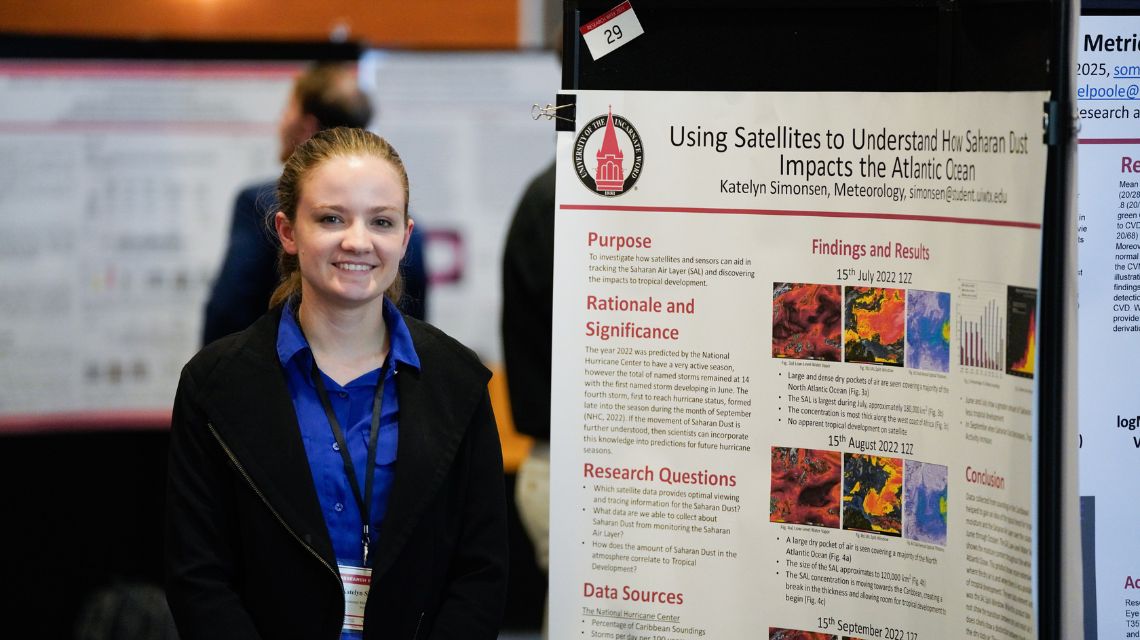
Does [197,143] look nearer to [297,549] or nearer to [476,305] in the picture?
[476,305]

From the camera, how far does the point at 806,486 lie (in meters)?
1.78

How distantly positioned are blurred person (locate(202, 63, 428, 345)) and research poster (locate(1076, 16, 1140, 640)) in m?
1.80

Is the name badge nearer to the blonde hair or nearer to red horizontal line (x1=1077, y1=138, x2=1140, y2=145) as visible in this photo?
the blonde hair

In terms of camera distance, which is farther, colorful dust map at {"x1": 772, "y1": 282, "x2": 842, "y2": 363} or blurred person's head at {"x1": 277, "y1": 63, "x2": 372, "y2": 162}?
blurred person's head at {"x1": 277, "y1": 63, "x2": 372, "y2": 162}

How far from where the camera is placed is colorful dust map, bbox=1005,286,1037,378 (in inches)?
59.3

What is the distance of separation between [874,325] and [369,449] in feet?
2.58

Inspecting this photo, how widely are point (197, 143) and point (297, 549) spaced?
2521mm

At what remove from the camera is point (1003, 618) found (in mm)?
1574

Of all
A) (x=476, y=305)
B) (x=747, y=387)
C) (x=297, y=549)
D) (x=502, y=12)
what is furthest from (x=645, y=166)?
(x=502, y=12)

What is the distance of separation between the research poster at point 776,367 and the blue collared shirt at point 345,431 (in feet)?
0.87

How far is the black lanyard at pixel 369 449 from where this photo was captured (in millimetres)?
1765

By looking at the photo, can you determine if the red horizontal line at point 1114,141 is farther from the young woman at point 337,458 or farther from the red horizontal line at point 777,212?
the young woman at point 337,458

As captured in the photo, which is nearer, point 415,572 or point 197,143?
point 415,572

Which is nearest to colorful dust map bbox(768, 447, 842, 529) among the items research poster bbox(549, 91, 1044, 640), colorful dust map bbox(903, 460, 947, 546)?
research poster bbox(549, 91, 1044, 640)
